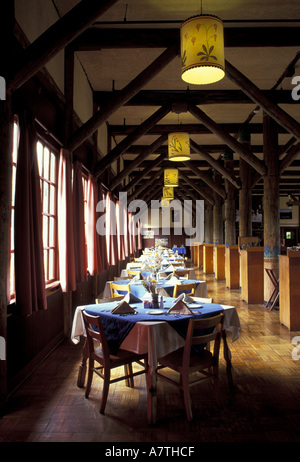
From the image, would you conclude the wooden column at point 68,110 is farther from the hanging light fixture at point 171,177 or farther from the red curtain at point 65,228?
the hanging light fixture at point 171,177

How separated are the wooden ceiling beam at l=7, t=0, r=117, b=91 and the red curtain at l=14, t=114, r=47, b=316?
1.19ft

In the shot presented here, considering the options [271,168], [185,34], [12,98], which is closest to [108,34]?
[185,34]

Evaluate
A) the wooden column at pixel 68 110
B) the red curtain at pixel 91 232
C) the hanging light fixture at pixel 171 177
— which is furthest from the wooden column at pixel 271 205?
the wooden column at pixel 68 110

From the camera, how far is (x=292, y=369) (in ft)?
12.4

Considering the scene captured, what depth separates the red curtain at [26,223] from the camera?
3176 millimetres

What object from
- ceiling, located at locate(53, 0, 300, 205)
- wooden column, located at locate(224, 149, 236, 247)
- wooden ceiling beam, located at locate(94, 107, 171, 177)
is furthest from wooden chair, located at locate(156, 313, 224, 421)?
wooden column, located at locate(224, 149, 236, 247)

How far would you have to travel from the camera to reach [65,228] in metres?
4.48

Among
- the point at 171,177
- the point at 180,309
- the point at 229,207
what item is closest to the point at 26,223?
the point at 180,309

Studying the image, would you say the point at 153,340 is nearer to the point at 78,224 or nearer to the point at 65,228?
the point at 65,228

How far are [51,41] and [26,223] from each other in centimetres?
162
